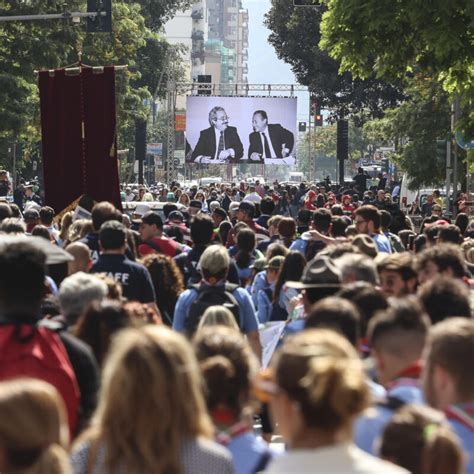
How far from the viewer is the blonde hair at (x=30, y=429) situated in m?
4.03

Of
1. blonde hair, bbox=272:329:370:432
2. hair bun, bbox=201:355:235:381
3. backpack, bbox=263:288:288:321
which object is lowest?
backpack, bbox=263:288:288:321

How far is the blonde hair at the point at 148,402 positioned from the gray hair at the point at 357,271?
404 centimetres

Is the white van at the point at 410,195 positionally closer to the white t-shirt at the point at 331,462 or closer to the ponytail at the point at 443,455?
the ponytail at the point at 443,455

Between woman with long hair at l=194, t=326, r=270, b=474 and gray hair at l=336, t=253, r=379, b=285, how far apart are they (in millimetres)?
3270

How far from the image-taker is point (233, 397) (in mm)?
5117

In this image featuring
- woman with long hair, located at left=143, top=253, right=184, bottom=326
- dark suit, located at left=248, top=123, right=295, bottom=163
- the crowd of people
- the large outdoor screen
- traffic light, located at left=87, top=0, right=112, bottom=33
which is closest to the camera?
the crowd of people

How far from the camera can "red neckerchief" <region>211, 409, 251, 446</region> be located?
5129 millimetres

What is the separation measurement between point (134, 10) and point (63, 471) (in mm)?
53232

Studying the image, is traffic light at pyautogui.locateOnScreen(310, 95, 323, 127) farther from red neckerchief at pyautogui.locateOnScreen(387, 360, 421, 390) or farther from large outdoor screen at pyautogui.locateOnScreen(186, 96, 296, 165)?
red neckerchief at pyautogui.locateOnScreen(387, 360, 421, 390)

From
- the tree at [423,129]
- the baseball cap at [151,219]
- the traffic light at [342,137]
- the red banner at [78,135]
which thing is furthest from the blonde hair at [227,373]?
the traffic light at [342,137]

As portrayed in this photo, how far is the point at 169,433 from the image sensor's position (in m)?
4.38

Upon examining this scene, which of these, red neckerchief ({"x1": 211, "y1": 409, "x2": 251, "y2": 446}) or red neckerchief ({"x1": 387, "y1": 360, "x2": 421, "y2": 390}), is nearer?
red neckerchief ({"x1": 211, "y1": 409, "x2": 251, "y2": 446})

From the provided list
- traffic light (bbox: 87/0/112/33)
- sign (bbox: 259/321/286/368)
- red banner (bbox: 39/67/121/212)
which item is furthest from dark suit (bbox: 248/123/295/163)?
sign (bbox: 259/321/286/368)

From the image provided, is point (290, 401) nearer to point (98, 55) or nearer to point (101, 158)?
point (101, 158)
